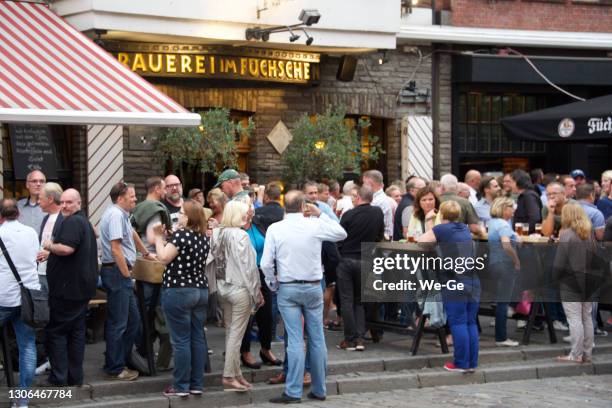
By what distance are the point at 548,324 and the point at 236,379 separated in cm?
444

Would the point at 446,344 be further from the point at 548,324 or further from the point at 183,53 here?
the point at 183,53

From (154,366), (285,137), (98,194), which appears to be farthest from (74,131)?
(154,366)

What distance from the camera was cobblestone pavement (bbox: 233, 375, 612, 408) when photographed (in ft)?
35.8

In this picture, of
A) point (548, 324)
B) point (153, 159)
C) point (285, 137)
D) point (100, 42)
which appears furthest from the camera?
point (285, 137)

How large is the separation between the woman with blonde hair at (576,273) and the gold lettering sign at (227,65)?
6469 millimetres

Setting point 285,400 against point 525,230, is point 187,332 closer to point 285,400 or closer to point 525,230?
point 285,400

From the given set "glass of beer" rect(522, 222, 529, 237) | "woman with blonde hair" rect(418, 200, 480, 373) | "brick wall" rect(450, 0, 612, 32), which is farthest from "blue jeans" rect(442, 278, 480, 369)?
"brick wall" rect(450, 0, 612, 32)

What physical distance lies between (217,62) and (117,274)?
Answer: 22.8ft

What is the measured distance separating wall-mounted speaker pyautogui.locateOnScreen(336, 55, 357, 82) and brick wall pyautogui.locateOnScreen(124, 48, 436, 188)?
0.28 meters

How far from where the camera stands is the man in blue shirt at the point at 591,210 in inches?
555

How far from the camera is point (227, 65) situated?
1750 cm

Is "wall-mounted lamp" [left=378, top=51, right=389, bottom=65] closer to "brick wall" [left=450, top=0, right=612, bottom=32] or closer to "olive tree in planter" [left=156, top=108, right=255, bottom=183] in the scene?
"brick wall" [left=450, top=0, right=612, bottom=32]

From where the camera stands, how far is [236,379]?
10961mm

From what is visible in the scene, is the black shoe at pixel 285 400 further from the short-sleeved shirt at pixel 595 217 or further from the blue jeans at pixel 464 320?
the short-sleeved shirt at pixel 595 217
